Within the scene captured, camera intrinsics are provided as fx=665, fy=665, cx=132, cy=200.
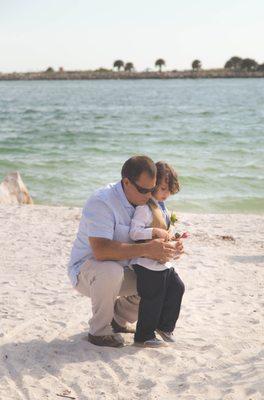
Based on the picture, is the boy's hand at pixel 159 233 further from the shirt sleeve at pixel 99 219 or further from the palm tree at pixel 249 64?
the palm tree at pixel 249 64

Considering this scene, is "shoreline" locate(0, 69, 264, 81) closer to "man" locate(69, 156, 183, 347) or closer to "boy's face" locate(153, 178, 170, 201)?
"boy's face" locate(153, 178, 170, 201)

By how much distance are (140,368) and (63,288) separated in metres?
2.01

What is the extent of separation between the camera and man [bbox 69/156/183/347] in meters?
4.19

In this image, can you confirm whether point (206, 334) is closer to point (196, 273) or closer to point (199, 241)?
point (196, 273)

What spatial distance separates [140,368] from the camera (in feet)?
13.7

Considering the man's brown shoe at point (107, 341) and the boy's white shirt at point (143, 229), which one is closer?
the boy's white shirt at point (143, 229)

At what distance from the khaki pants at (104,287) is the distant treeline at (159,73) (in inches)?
3991

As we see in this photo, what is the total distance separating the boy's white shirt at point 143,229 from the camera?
13.9 feet

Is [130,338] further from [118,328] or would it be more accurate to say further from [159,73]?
[159,73]

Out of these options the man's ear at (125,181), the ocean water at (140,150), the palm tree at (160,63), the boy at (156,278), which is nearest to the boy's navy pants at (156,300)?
the boy at (156,278)

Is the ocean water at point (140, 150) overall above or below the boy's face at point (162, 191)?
below

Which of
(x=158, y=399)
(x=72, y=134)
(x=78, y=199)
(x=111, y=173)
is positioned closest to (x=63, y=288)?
(x=158, y=399)

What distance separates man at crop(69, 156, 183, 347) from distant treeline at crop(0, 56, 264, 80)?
101 metres

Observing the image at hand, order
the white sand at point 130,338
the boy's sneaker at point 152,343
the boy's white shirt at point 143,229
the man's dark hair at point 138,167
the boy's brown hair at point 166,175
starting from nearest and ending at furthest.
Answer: the white sand at point 130,338 < the man's dark hair at point 138,167 < the boy's white shirt at point 143,229 < the boy's brown hair at point 166,175 < the boy's sneaker at point 152,343
